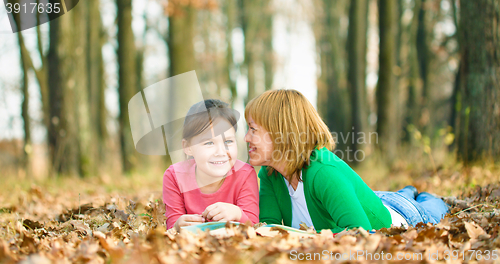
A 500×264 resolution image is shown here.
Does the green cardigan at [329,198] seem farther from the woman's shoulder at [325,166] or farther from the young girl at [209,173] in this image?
the young girl at [209,173]

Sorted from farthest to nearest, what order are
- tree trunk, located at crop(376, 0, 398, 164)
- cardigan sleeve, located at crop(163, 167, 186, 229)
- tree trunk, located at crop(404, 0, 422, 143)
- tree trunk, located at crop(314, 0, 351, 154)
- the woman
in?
1. tree trunk, located at crop(314, 0, 351, 154)
2. tree trunk, located at crop(404, 0, 422, 143)
3. tree trunk, located at crop(376, 0, 398, 164)
4. cardigan sleeve, located at crop(163, 167, 186, 229)
5. the woman

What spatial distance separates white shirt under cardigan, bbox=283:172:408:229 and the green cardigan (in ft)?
0.16

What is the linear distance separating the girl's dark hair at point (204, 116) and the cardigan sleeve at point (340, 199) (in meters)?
0.77

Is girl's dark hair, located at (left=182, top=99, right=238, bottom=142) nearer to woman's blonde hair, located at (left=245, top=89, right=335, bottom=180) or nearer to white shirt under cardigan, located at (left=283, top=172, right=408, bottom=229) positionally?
woman's blonde hair, located at (left=245, top=89, right=335, bottom=180)

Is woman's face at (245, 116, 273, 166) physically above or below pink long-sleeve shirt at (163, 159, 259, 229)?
above

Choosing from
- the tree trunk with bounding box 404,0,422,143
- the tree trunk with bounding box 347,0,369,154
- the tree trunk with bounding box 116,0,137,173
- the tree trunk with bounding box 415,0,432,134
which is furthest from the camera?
the tree trunk with bounding box 415,0,432,134

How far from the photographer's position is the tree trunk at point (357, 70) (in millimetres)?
9555

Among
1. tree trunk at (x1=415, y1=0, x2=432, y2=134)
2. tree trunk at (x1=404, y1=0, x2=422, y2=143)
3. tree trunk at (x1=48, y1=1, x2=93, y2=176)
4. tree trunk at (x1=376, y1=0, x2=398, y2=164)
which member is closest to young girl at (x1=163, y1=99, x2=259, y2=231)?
tree trunk at (x1=48, y1=1, x2=93, y2=176)

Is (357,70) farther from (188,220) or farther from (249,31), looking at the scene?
(188,220)

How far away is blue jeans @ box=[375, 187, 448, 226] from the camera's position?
3004mm

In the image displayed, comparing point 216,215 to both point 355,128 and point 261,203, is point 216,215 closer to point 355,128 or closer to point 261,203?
point 261,203

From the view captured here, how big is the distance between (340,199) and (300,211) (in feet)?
1.76

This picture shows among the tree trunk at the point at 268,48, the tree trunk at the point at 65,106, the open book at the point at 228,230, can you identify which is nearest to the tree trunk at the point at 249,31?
the tree trunk at the point at 268,48

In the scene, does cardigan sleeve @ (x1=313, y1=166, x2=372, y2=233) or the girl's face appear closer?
cardigan sleeve @ (x1=313, y1=166, x2=372, y2=233)
